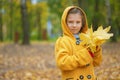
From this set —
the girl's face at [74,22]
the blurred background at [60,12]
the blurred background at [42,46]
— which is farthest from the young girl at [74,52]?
the blurred background at [42,46]

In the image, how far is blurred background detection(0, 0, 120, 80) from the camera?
32.0ft

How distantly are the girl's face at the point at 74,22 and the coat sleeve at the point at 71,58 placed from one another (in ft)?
0.97

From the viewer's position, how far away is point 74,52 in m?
4.46

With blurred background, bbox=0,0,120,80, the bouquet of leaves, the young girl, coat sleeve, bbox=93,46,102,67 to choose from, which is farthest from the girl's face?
blurred background, bbox=0,0,120,80

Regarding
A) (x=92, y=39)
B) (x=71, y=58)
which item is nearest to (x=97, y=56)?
(x=92, y=39)

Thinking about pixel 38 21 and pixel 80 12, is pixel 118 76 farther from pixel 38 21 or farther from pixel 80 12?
pixel 38 21

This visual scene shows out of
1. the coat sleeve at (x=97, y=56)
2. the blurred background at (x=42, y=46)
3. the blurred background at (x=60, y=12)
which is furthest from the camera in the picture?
the blurred background at (x=60, y=12)

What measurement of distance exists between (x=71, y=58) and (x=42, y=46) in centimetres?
2091

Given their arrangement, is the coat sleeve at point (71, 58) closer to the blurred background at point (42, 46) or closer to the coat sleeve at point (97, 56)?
the coat sleeve at point (97, 56)

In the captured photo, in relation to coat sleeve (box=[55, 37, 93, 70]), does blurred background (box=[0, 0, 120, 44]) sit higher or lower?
lower

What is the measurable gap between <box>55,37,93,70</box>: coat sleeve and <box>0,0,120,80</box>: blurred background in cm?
340

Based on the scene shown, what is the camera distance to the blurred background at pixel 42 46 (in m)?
9.77

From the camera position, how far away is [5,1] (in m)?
37.2

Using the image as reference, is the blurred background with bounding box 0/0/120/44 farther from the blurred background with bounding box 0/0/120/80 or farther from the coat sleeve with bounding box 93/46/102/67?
the coat sleeve with bounding box 93/46/102/67
